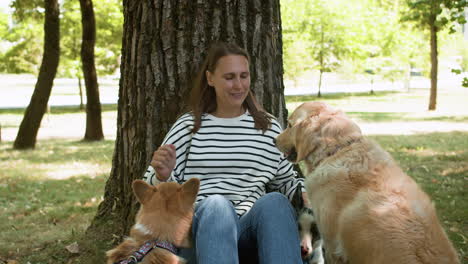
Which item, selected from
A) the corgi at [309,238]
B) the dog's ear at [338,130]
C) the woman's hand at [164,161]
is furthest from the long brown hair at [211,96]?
the corgi at [309,238]

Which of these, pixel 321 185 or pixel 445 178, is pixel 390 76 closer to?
pixel 445 178

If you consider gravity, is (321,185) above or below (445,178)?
above

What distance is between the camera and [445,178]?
29.0ft

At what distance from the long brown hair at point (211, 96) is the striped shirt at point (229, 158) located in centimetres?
5

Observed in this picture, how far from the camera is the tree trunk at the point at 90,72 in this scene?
13.4 metres

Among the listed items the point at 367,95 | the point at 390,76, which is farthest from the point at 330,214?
the point at 390,76

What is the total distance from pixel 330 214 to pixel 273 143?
0.84 meters

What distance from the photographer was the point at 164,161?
3752 millimetres

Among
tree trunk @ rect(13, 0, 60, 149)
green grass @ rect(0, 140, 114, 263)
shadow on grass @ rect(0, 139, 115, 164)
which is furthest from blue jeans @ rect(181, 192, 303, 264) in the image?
tree trunk @ rect(13, 0, 60, 149)

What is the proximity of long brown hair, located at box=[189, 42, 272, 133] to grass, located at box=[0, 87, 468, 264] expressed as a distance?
2011mm

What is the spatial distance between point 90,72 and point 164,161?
11425 millimetres

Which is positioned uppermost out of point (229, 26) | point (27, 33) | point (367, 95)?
point (27, 33)

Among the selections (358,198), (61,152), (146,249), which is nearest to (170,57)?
(146,249)

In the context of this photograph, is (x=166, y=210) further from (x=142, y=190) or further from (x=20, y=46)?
(x=20, y=46)
